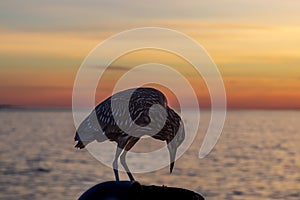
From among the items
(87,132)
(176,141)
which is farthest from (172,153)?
(87,132)

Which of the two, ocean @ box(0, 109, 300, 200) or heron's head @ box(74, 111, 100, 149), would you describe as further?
ocean @ box(0, 109, 300, 200)

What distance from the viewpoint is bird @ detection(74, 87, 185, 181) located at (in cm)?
1234

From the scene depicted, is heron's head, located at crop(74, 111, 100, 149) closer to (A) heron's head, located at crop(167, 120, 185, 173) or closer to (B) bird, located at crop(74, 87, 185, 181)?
(B) bird, located at crop(74, 87, 185, 181)

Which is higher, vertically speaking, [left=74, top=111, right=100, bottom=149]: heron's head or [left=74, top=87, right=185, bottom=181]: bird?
[left=74, top=87, right=185, bottom=181]: bird

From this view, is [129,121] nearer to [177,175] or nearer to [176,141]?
[176,141]

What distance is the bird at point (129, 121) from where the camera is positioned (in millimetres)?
12336

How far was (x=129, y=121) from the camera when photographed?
13.0 meters

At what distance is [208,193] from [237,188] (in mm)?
5343

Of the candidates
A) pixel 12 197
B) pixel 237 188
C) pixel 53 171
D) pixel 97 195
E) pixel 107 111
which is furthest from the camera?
pixel 53 171

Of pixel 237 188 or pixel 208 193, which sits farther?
pixel 237 188

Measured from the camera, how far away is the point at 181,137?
1205 cm

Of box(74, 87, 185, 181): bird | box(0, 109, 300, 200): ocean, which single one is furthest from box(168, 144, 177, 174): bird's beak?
box(0, 109, 300, 200): ocean

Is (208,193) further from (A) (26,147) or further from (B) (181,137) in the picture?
(A) (26,147)

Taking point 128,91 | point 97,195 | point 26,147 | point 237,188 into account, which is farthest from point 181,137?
point 26,147
